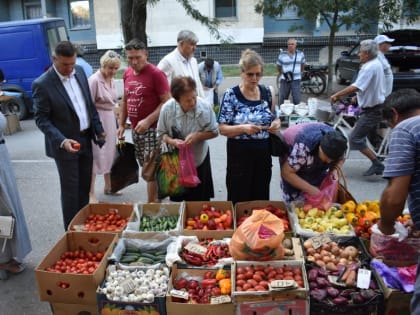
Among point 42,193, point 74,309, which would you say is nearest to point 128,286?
point 74,309

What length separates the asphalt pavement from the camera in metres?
3.44

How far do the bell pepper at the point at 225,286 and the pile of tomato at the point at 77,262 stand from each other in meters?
0.91

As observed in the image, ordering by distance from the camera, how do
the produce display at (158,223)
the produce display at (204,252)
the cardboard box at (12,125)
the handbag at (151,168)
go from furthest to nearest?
the cardboard box at (12,125)
the handbag at (151,168)
the produce display at (158,223)
the produce display at (204,252)

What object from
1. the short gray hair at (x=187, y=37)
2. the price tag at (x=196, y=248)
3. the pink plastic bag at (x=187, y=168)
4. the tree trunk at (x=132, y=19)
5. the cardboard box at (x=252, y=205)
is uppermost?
the tree trunk at (x=132, y=19)

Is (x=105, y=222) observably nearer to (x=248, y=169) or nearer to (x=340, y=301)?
(x=248, y=169)

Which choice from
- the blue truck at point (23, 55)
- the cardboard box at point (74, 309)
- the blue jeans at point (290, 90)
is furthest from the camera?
the blue truck at point (23, 55)

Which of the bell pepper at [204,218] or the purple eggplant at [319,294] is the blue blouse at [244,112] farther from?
the purple eggplant at [319,294]

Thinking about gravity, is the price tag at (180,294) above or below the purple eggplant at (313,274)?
below

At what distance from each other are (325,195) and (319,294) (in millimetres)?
1079

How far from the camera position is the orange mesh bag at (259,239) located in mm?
2742

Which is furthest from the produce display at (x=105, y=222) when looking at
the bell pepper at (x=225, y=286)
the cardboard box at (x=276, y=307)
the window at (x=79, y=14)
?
the window at (x=79, y=14)

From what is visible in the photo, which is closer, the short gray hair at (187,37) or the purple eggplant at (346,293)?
the purple eggplant at (346,293)

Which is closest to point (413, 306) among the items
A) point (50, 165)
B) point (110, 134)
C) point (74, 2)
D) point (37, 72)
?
point (110, 134)

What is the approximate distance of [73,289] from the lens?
2795mm
